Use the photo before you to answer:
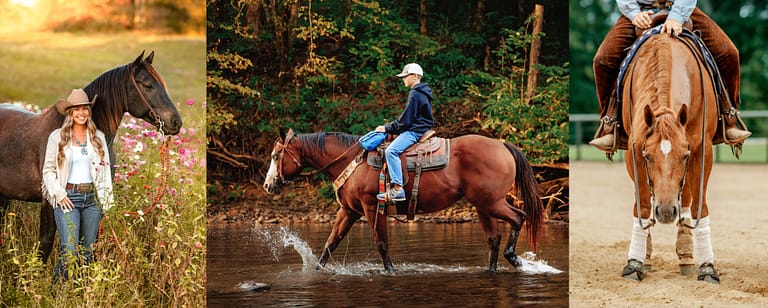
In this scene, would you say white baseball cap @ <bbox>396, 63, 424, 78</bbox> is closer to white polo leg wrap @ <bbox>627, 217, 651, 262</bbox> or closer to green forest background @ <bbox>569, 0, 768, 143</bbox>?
white polo leg wrap @ <bbox>627, 217, 651, 262</bbox>

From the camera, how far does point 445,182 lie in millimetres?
7109

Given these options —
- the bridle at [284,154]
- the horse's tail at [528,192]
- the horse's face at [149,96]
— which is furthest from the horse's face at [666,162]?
the horse's face at [149,96]

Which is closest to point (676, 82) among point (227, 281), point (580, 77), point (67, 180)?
point (227, 281)

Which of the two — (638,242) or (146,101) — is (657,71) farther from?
(146,101)

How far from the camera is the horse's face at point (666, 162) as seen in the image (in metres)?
6.53

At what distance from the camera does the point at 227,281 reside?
7.05 m

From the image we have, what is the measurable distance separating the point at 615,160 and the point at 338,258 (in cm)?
1659

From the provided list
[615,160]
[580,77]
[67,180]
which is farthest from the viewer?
[580,77]

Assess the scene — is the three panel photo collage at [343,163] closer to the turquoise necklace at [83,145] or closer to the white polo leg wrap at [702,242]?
the turquoise necklace at [83,145]

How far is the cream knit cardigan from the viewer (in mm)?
6840

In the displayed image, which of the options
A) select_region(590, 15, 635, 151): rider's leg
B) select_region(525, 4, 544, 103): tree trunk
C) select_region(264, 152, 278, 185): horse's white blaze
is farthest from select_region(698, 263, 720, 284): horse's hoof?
select_region(264, 152, 278, 185): horse's white blaze

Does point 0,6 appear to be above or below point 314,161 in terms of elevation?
above

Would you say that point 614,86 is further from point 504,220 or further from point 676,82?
point 504,220

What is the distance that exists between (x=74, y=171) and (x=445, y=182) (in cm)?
253
